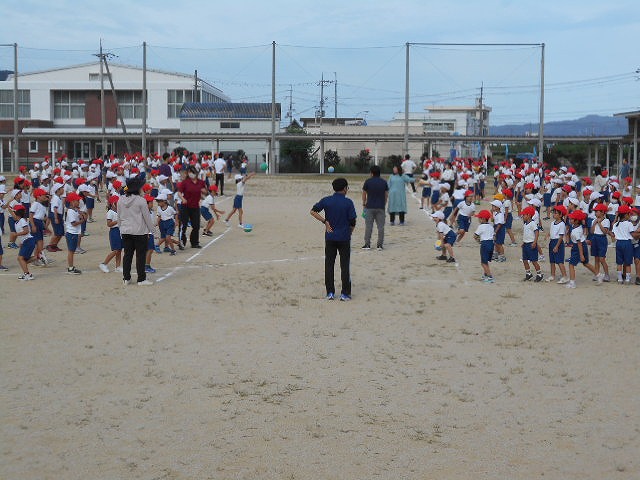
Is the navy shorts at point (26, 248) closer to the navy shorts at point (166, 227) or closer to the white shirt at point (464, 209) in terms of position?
the navy shorts at point (166, 227)

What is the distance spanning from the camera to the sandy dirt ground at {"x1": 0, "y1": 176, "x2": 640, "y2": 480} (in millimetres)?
5762

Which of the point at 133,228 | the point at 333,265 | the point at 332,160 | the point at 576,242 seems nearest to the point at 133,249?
the point at 133,228

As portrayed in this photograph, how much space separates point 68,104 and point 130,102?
17.1 feet

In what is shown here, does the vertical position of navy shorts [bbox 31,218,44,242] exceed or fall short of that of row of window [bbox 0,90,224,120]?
it falls short

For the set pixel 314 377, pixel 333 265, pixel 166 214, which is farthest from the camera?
pixel 166 214

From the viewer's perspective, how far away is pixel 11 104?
6688 cm

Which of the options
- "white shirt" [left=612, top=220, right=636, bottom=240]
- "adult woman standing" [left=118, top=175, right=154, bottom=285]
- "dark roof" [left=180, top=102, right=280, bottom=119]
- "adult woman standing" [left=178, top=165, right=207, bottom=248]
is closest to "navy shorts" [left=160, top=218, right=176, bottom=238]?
"adult woman standing" [left=178, top=165, right=207, bottom=248]

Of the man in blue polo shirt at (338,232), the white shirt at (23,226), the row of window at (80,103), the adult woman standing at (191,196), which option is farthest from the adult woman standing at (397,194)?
the row of window at (80,103)

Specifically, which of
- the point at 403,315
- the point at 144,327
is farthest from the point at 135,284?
the point at 403,315

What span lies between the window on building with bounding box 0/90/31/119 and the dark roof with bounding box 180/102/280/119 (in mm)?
16510

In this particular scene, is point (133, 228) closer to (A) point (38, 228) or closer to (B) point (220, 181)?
(A) point (38, 228)

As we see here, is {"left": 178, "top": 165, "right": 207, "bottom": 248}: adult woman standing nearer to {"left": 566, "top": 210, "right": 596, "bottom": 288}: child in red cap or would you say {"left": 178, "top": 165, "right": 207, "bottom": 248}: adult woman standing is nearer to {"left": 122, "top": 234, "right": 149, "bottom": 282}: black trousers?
{"left": 122, "top": 234, "right": 149, "bottom": 282}: black trousers

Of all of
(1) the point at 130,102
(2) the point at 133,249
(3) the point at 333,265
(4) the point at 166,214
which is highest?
(1) the point at 130,102

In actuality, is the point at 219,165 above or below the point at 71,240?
above
